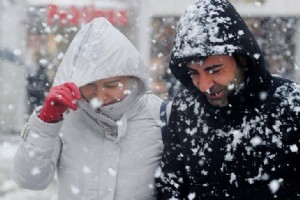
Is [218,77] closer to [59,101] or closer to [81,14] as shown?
[59,101]

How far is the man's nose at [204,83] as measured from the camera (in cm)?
237

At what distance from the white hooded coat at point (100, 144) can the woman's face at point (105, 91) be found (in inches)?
1.8

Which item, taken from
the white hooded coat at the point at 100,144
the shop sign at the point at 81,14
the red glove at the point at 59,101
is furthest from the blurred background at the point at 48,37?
the red glove at the point at 59,101

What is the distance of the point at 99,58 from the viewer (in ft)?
8.36

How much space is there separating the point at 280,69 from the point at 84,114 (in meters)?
8.45

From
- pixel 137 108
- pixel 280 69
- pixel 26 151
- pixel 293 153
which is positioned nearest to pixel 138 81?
pixel 137 108

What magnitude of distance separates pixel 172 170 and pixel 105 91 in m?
0.44

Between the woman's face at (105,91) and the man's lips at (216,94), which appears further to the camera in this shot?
the woman's face at (105,91)

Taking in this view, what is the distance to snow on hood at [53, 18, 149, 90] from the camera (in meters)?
2.51

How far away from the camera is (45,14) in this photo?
992cm

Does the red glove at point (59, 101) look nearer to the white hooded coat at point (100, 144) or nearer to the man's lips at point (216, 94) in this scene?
the white hooded coat at point (100, 144)

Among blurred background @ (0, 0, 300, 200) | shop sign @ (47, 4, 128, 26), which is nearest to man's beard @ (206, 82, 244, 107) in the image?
blurred background @ (0, 0, 300, 200)

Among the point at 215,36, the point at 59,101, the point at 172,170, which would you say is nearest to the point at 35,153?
the point at 59,101

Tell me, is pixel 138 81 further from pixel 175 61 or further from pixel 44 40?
pixel 44 40
